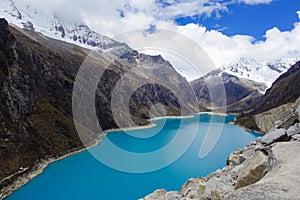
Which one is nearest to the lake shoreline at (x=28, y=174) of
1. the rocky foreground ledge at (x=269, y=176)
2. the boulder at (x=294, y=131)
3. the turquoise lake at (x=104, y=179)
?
the turquoise lake at (x=104, y=179)

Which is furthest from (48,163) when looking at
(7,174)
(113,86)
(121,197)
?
(113,86)

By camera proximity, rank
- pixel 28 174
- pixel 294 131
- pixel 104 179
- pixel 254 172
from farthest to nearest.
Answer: pixel 28 174 < pixel 104 179 < pixel 294 131 < pixel 254 172

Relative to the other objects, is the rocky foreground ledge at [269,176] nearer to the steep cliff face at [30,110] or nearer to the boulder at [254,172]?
the boulder at [254,172]

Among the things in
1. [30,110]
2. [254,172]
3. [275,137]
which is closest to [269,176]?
[254,172]

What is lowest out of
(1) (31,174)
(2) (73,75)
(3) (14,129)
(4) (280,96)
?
(1) (31,174)

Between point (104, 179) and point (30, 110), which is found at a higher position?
point (30, 110)

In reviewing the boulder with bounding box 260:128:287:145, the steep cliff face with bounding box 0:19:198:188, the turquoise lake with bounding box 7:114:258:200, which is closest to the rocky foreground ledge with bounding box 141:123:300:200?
the boulder with bounding box 260:128:287:145

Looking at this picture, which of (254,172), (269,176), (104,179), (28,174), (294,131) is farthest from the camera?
(28,174)

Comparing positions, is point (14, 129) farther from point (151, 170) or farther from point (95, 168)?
point (151, 170)

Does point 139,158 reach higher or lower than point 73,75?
lower

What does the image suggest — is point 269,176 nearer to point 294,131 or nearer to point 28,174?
point 294,131

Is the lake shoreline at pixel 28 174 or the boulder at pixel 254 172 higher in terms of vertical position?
the boulder at pixel 254 172
